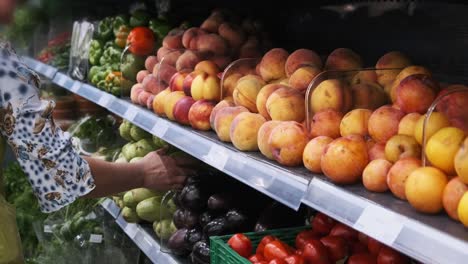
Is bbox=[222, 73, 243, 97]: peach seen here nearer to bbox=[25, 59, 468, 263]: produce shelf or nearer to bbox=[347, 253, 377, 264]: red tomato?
bbox=[25, 59, 468, 263]: produce shelf

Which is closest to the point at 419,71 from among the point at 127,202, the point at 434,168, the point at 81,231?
the point at 434,168

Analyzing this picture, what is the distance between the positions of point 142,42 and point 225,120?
47.7 inches

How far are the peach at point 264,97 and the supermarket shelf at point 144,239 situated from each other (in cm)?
71

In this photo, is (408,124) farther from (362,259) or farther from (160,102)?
(160,102)

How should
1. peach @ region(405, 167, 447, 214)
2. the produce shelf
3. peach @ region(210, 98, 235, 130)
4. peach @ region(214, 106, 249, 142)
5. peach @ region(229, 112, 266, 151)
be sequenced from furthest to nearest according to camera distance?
peach @ region(210, 98, 235, 130)
peach @ region(214, 106, 249, 142)
peach @ region(229, 112, 266, 151)
peach @ region(405, 167, 447, 214)
the produce shelf

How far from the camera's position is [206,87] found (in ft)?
6.47

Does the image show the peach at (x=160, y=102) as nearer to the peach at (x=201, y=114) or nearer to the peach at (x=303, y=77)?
the peach at (x=201, y=114)

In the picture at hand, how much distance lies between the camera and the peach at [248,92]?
177cm

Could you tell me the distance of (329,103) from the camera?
1.45 m

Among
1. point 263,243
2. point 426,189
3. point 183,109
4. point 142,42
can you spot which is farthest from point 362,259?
point 142,42

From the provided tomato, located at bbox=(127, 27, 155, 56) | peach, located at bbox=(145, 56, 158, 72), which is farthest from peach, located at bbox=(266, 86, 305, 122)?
tomato, located at bbox=(127, 27, 155, 56)

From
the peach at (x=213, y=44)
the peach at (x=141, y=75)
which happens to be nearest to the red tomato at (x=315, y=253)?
the peach at (x=213, y=44)

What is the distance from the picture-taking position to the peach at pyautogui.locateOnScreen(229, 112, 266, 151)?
161cm

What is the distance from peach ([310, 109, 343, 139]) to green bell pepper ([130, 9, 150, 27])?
189 cm
